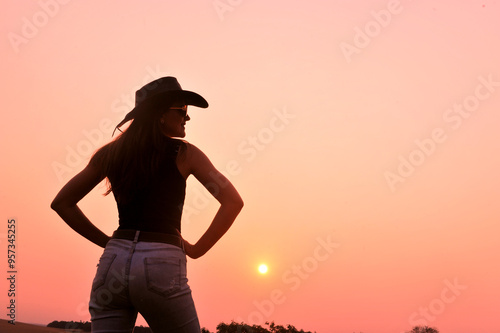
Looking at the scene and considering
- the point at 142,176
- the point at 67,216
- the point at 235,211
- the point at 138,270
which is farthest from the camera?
the point at 67,216

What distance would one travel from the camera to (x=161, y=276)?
11.4ft

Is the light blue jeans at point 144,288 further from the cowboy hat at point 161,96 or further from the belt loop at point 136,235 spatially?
the cowboy hat at point 161,96

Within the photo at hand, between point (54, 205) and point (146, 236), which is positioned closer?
point (146, 236)

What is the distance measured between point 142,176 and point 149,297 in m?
0.77

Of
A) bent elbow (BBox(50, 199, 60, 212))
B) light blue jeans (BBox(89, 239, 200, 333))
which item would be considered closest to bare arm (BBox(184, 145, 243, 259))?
light blue jeans (BBox(89, 239, 200, 333))

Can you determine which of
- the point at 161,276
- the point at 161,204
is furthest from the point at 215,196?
the point at 161,276

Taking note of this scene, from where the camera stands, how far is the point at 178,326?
3.54 meters

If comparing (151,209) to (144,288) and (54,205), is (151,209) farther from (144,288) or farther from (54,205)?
(54,205)

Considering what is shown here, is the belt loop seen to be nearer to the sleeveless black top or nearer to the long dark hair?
the sleeveless black top

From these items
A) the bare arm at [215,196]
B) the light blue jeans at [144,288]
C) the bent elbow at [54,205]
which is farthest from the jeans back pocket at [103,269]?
the bent elbow at [54,205]

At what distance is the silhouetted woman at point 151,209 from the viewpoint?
352 centimetres

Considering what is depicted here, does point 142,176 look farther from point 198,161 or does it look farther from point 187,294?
point 187,294

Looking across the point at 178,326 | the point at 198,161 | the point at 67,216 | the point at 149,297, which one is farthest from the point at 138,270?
the point at 67,216

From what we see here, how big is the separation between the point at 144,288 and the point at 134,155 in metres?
0.89
